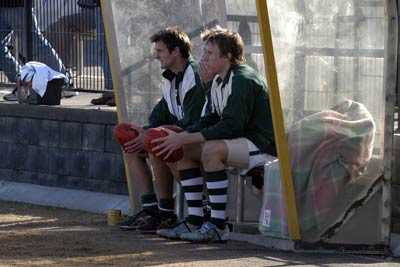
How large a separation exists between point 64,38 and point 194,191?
4827 millimetres

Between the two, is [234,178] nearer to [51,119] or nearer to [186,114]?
[186,114]

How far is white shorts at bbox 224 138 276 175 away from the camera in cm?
925

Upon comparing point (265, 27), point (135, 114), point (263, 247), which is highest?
point (265, 27)

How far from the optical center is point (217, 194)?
936cm

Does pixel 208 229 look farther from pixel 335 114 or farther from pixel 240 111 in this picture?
pixel 335 114

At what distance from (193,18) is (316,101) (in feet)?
7.38

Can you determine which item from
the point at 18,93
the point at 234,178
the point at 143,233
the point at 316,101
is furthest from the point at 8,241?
the point at 18,93

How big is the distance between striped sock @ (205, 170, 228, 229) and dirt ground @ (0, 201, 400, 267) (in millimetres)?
199

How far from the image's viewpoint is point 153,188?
33.4ft

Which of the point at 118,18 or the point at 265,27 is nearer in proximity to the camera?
the point at 265,27

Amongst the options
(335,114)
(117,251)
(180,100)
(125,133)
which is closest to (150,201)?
(125,133)

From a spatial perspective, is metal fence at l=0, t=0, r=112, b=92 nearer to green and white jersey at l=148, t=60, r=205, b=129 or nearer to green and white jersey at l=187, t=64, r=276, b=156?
green and white jersey at l=148, t=60, r=205, b=129

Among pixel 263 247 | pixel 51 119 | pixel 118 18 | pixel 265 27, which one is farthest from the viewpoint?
pixel 51 119

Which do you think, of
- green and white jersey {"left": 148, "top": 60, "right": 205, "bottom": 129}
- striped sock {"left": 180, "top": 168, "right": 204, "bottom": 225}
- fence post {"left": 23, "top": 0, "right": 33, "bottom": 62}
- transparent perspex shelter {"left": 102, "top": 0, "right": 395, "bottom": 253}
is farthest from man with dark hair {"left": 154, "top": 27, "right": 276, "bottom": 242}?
fence post {"left": 23, "top": 0, "right": 33, "bottom": 62}
